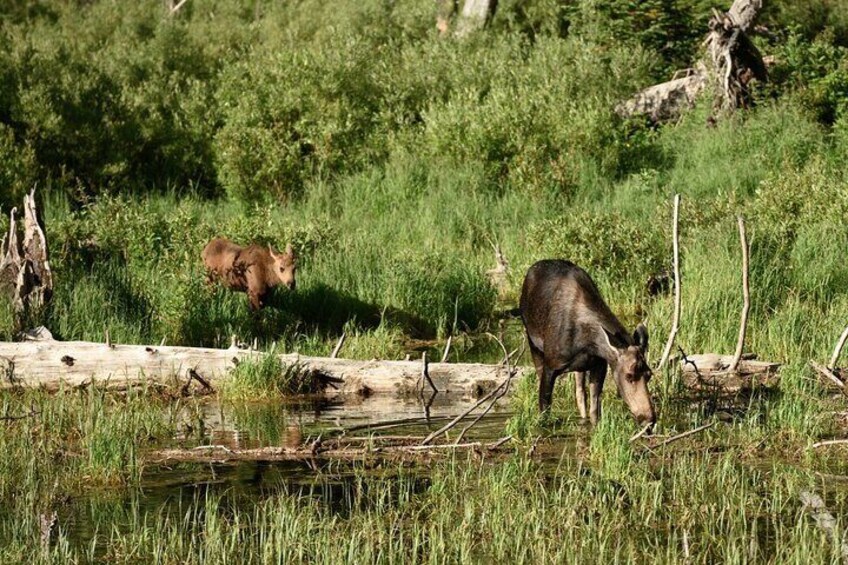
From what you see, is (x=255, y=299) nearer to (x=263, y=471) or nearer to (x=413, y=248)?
(x=413, y=248)

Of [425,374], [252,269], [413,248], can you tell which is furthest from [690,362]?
[413,248]

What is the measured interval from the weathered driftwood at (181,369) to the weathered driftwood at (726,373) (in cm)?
183

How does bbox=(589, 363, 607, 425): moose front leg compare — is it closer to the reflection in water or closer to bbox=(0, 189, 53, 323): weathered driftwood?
the reflection in water

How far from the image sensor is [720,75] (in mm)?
24891

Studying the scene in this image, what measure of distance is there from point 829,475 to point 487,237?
10.6 meters

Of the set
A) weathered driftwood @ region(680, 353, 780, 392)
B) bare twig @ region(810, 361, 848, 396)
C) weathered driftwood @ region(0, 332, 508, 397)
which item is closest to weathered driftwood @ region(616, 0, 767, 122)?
weathered driftwood @ region(680, 353, 780, 392)

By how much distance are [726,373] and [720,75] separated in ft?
43.5

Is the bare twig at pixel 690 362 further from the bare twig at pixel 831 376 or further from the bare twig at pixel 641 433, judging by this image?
the bare twig at pixel 641 433

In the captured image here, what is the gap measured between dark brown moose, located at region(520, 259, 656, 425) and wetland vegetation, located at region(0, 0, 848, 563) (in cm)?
29

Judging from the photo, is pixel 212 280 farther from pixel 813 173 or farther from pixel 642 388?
pixel 813 173

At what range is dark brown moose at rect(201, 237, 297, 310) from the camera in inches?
640

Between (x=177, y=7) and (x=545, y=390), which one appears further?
(x=177, y=7)

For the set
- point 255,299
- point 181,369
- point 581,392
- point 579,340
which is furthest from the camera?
point 255,299

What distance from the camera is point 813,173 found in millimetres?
19938
